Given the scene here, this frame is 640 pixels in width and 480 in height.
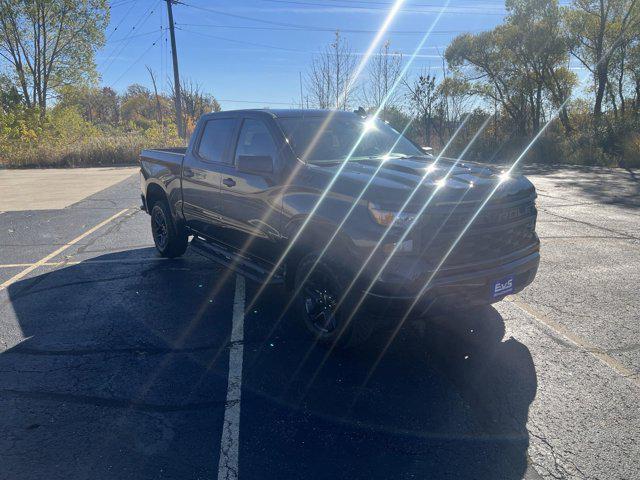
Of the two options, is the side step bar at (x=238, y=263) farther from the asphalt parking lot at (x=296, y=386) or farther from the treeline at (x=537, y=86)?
the treeline at (x=537, y=86)

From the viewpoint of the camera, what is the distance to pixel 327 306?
4.02m

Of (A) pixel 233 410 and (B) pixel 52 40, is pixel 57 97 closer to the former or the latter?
(B) pixel 52 40

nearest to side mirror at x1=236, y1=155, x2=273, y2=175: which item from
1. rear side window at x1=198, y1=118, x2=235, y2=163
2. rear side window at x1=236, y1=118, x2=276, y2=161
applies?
rear side window at x1=236, y1=118, x2=276, y2=161

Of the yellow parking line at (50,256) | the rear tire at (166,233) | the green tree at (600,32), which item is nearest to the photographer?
the yellow parking line at (50,256)

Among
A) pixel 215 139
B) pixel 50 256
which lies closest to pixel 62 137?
pixel 50 256

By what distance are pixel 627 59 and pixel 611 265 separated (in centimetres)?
2546

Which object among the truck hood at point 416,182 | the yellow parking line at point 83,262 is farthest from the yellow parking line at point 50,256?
the truck hood at point 416,182

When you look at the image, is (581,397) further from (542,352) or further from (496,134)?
(496,134)

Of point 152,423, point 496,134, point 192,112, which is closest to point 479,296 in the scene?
point 152,423

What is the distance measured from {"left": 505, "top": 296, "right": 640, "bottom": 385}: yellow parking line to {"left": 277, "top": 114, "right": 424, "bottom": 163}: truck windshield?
74.9 inches

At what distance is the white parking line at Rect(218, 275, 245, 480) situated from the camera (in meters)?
2.75

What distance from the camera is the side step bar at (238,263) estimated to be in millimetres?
4583

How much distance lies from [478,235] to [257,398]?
6.60 feet

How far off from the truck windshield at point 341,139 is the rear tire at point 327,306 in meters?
1.07
